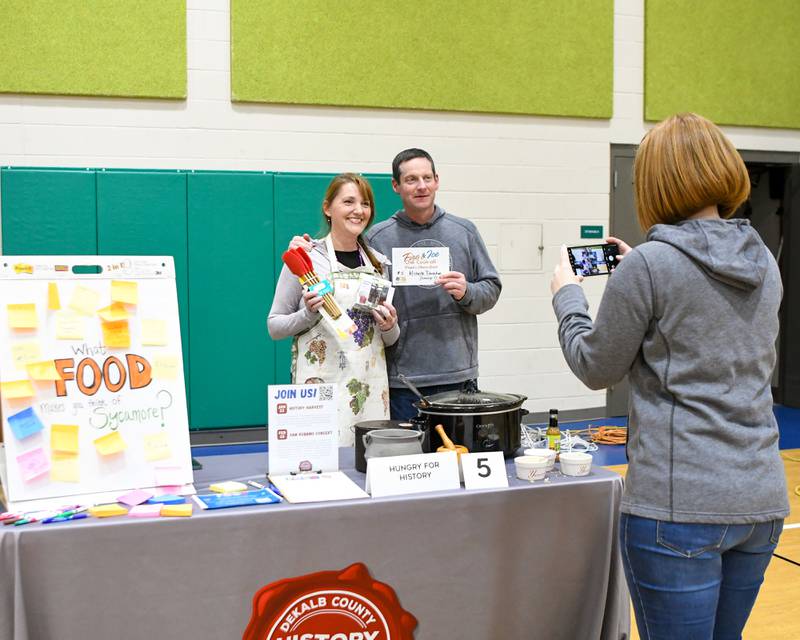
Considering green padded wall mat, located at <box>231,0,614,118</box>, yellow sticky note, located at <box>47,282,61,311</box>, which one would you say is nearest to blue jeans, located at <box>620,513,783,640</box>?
yellow sticky note, located at <box>47,282,61,311</box>

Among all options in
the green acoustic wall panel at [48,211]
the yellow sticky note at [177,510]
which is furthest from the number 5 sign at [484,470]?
the green acoustic wall panel at [48,211]

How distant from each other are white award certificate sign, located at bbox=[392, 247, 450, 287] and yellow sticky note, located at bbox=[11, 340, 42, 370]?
48.3 inches

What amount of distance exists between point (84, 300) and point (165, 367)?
0.25 metres

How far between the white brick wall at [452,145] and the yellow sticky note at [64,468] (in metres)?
3.82

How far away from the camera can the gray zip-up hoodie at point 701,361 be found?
1.47m

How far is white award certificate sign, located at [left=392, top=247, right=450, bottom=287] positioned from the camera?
282 centimetres

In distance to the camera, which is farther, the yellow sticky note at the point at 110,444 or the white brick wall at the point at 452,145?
the white brick wall at the point at 452,145

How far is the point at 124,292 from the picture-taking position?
204cm

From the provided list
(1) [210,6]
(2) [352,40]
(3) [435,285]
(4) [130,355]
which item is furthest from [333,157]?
(4) [130,355]

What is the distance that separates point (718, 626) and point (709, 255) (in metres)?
0.71

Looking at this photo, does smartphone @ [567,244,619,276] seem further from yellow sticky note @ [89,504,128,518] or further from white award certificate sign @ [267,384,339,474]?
yellow sticky note @ [89,504,128,518]

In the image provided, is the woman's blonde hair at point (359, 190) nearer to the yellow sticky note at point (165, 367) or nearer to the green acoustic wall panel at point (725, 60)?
the yellow sticky note at point (165, 367)

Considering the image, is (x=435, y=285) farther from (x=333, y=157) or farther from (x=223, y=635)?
(x=333, y=157)

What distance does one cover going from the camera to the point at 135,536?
173 cm
